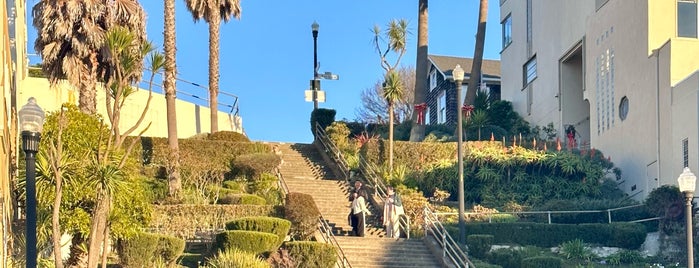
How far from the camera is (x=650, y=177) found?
117 feet

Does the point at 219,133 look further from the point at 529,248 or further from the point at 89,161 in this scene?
the point at 89,161

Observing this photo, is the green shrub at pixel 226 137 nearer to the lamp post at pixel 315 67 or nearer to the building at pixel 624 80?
the lamp post at pixel 315 67

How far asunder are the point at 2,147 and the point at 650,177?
21.4 metres

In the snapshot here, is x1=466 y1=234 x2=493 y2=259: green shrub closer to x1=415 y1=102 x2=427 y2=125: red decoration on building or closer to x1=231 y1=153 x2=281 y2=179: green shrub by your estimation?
x1=231 y1=153 x2=281 y2=179: green shrub

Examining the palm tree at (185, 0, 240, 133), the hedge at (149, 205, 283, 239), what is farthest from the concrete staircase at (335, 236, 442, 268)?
the palm tree at (185, 0, 240, 133)

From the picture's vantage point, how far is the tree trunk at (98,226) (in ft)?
68.5

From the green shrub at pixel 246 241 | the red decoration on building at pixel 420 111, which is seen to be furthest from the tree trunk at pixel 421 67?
A: the green shrub at pixel 246 241

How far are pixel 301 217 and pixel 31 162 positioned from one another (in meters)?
15.1

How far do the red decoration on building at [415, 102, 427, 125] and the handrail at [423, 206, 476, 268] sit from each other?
1502 cm

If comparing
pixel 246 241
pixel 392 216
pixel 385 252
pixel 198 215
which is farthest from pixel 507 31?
pixel 246 241

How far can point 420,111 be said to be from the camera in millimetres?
46188

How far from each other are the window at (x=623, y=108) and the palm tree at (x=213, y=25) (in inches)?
572

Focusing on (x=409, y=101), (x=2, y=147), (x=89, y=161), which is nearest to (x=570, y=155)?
(x=89, y=161)

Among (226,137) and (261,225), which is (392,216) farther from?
(226,137)
